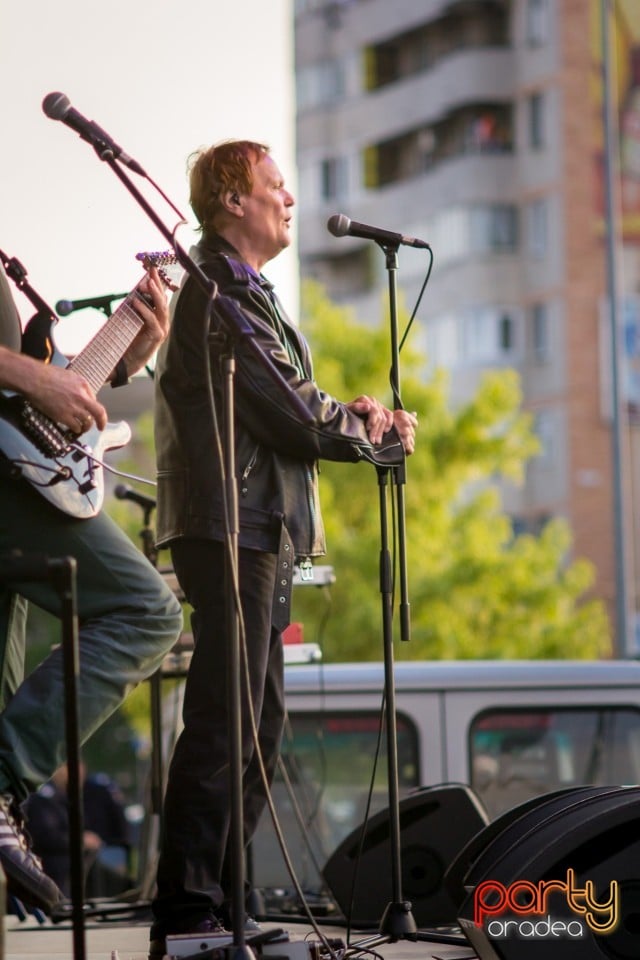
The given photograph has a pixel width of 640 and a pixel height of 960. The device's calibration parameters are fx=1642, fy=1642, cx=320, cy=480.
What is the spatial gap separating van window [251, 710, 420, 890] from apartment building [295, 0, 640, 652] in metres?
32.7

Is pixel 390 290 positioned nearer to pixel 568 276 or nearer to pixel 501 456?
pixel 501 456

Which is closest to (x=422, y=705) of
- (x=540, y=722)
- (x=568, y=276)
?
(x=540, y=722)

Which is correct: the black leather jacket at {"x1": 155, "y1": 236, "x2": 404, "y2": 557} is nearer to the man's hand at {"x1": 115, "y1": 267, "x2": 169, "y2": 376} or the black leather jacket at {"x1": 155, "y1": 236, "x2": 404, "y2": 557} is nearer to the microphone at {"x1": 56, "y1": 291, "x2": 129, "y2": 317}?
the man's hand at {"x1": 115, "y1": 267, "x2": 169, "y2": 376}

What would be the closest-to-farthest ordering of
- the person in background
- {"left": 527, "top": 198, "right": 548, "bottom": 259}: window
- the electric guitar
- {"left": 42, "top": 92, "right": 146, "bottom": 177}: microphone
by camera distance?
{"left": 42, "top": 92, "right": 146, "bottom": 177}: microphone < the electric guitar < the person in background < {"left": 527, "top": 198, "right": 548, "bottom": 259}: window

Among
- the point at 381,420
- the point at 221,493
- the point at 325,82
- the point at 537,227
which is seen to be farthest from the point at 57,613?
the point at 325,82

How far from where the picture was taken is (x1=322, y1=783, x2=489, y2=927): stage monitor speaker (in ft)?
19.1

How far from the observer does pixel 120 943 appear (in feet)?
17.7

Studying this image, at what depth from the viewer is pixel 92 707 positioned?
418cm

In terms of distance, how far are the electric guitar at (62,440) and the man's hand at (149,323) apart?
0.13m

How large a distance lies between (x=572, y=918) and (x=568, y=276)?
39425 mm

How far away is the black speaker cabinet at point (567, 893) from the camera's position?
13.4ft

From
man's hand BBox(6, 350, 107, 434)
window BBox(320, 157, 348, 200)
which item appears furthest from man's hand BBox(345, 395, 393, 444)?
window BBox(320, 157, 348, 200)

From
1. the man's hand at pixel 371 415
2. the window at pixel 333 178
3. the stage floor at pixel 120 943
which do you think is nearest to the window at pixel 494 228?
the window at pixel 333 178

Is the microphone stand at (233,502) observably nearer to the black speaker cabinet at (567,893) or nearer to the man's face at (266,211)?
the man's face at (266,211)
